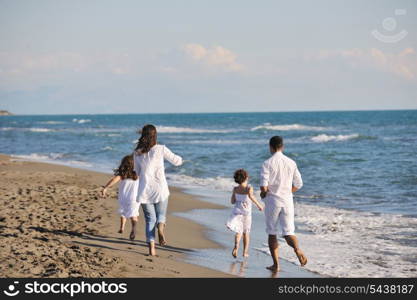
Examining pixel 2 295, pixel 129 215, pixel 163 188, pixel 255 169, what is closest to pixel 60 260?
pixel 2 295

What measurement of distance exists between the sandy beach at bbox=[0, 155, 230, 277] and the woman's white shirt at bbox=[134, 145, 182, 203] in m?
0.85

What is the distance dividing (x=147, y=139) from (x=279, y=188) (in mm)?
1919

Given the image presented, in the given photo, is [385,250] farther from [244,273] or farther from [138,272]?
[138,272]

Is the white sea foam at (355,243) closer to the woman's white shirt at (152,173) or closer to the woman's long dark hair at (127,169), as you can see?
the woman's white shirt at (152,173)

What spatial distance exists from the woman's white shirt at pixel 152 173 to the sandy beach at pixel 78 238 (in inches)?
33.4

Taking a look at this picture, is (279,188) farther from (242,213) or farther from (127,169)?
(127,169)

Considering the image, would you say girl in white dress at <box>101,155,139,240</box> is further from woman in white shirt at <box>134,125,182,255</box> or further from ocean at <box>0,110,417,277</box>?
ocean at <box>0,110,417,277</box>

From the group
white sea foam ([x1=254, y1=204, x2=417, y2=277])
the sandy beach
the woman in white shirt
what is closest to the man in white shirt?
white sea foam ([x1=254, y1=204, x2=417, y2=277])

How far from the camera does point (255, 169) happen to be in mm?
21438

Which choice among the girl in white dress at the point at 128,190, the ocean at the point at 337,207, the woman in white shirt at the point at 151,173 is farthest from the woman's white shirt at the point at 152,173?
the girl in white dress at the point at 128,190

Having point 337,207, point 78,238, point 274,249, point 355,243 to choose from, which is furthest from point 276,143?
point 337,207

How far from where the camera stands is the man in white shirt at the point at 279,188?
6680 millimetres

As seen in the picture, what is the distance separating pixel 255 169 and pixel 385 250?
13.1 m

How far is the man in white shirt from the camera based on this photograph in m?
6.68
